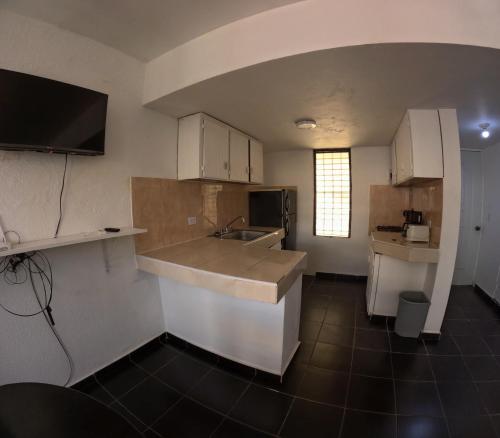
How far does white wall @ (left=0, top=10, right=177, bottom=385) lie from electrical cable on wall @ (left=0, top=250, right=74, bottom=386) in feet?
0.11

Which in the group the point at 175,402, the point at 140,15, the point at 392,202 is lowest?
the point at 175,402

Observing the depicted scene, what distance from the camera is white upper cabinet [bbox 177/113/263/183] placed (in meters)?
2.05

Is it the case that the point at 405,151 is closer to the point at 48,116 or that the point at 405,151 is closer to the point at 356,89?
the point at 356,89

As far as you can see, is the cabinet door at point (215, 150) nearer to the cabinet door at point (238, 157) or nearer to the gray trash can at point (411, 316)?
the cabinet door at point (238, 157)

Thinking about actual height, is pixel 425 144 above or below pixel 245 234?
above

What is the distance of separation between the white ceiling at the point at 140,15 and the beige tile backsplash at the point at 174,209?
3.12 feet

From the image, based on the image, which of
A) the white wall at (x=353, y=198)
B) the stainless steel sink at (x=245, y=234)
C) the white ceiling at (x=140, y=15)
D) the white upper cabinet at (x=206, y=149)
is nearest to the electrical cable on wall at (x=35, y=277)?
the white upper cabinet at (x=206, y=149)

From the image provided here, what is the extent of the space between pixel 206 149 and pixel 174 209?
2.09 ft

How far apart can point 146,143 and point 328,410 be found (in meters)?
2.32

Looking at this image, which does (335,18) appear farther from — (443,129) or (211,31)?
(443,129)

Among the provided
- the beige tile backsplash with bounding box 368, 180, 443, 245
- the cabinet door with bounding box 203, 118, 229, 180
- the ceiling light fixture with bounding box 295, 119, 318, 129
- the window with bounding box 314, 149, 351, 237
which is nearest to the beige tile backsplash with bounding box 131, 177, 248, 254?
the cabinet door with bounding box 203, 118, 229, 180

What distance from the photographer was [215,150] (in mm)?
2197

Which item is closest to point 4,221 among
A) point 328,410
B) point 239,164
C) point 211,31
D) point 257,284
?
point 257,284

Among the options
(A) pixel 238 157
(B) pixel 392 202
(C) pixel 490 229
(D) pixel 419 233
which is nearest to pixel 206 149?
(A) pixel 238 157
